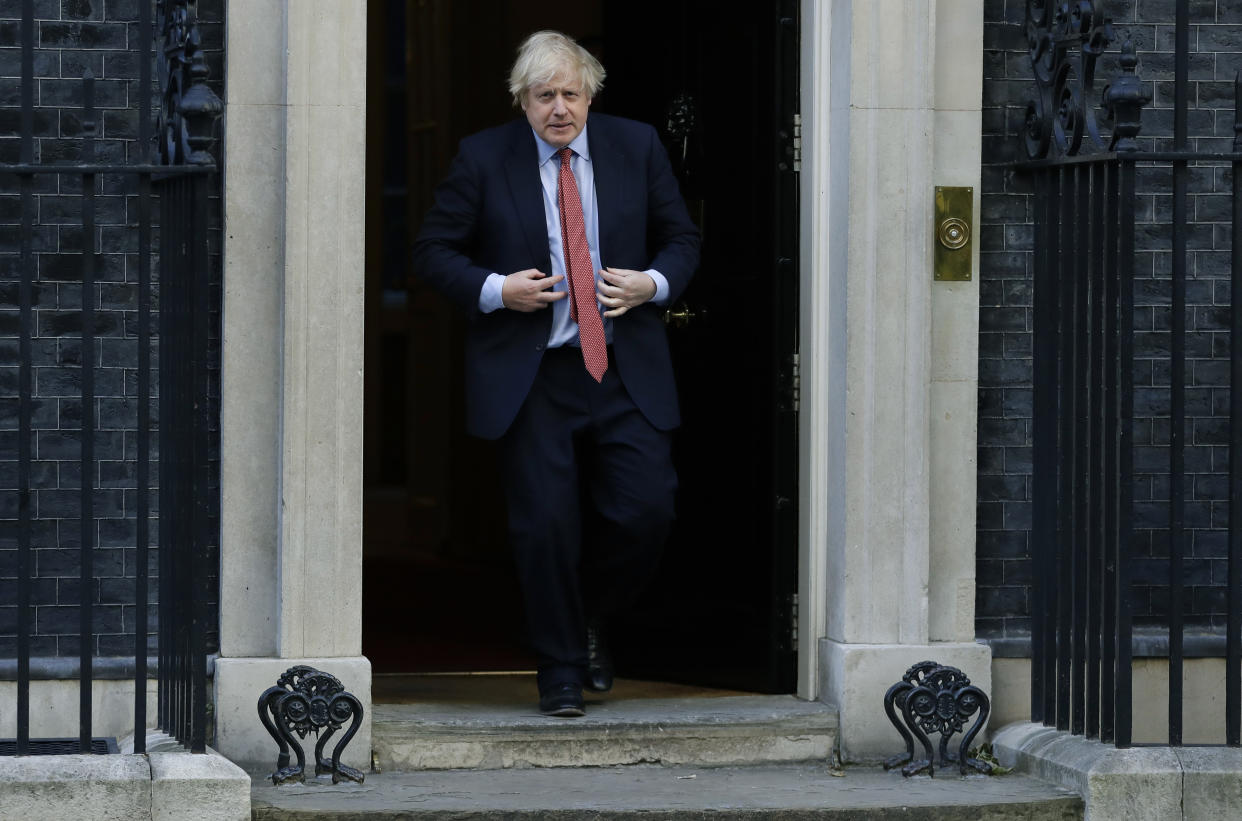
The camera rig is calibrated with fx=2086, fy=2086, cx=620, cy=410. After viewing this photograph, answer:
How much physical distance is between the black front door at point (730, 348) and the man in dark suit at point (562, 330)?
1.61 ft

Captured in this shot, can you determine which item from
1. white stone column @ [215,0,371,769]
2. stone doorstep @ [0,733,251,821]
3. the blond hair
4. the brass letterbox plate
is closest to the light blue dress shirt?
the blond hair

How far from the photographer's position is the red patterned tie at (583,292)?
20.4ft

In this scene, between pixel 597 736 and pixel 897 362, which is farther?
pixel 897 362

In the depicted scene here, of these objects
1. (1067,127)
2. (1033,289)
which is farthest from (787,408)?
(1067,127)

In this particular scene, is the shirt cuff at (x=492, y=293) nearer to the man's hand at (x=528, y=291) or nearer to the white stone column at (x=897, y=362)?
the man's hand at (x=528, y=291)

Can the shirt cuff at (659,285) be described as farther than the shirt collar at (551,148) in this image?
No

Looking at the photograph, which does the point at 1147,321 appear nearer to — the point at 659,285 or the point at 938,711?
the point at 938,711

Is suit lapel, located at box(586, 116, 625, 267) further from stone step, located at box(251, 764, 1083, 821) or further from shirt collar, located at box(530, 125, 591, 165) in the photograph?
stone step, located at box(251, 764, 1083, 821)

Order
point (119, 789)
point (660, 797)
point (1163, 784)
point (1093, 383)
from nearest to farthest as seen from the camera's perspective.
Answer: point (119, 789)
point (1163, 784)
point (660, 797)
point (1093, 383)

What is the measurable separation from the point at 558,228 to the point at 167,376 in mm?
1342

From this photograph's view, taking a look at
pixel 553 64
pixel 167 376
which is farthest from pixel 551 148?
pixel 167 376

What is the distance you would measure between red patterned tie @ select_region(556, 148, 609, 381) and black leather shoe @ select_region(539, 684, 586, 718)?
0.94 metres

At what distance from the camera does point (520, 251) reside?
6.30m

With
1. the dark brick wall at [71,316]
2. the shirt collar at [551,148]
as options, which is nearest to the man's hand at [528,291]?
the shirt collar at [551,148]
